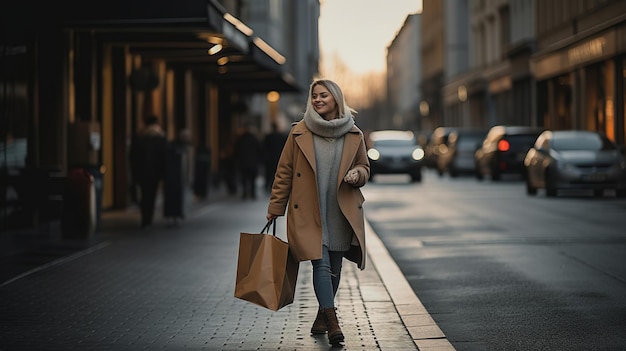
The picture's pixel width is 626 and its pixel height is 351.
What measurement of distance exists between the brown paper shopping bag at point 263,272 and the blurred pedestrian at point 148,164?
35.5 ft

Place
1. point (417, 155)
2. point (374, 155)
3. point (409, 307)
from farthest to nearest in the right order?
point (374, 155) < point (417, 155) < point (409, 307)

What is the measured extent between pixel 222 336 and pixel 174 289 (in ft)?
8.82

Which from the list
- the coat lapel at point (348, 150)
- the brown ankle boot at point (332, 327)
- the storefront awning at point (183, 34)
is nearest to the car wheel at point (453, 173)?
the storefront awning at point (183, 34)

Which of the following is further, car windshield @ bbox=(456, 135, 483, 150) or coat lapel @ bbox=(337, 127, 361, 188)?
car windshield @ bbox=(456, 135, 483, 150)

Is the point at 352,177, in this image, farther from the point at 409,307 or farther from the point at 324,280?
the point at 409,307

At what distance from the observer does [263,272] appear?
754cm

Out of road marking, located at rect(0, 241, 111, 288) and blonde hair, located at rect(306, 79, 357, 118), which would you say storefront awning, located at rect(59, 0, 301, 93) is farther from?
blonde hair, located at rect(306, 79, 357, 118)

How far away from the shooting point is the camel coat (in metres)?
7.64

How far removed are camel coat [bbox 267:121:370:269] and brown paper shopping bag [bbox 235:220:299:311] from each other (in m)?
0.14

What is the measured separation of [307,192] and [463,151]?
35794mm

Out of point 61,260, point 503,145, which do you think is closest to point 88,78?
point 61,260

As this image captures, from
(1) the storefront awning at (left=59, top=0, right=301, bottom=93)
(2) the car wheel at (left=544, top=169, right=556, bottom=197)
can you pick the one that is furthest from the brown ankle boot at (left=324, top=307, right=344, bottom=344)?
(2) the car wheel at (left=544, top=169, right=556, bottom=197)

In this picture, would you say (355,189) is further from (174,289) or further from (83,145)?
(83,145)

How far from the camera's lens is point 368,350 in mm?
7332
